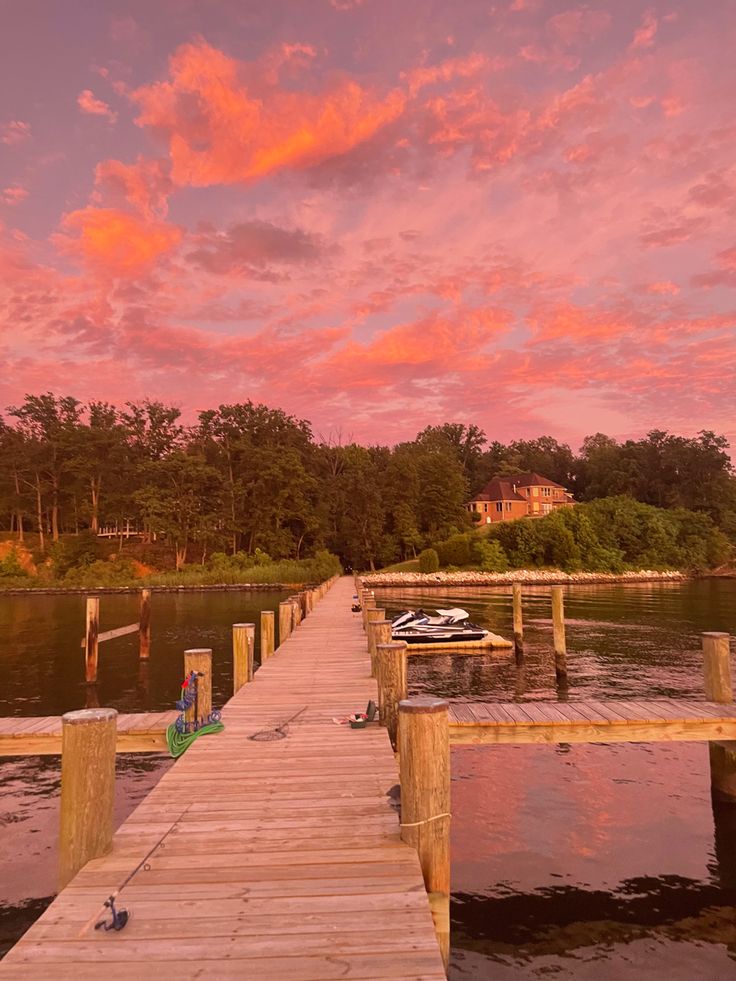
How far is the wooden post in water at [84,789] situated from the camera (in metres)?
5.07

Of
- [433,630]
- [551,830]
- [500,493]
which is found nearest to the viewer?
[551,830]

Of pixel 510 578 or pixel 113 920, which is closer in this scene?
pixel 113 920

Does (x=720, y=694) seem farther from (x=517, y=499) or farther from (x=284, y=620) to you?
(x=517, y=499)

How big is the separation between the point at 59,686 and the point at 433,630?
13334mm

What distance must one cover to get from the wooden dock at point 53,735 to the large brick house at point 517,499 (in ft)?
277

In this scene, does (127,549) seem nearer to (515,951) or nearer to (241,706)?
(241,706)

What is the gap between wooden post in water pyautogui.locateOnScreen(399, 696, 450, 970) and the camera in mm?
5211

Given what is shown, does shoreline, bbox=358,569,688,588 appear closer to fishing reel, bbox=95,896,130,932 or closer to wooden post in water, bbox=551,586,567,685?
wooden post in water, bbox=551,586,567,685

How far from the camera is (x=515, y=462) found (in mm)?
118938

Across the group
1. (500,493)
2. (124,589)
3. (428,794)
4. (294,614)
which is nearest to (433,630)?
(294,614)

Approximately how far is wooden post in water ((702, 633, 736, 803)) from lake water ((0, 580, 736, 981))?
1.18ft

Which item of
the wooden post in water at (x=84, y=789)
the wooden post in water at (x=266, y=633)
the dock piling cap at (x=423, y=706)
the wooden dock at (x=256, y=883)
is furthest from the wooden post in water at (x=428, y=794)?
the wooden post in water at (x=266, y=633)

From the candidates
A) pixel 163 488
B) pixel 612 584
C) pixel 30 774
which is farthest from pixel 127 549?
pixel 30 774

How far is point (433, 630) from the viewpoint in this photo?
2445 centimetres
